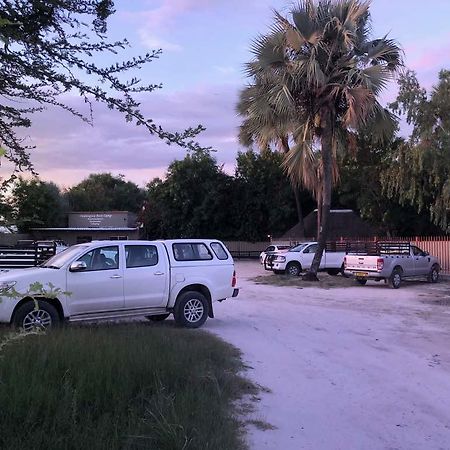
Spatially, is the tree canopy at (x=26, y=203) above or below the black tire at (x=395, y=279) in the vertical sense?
above

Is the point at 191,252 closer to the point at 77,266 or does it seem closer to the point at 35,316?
the point at 77,266

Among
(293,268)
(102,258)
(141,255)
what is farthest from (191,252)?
(293,268)

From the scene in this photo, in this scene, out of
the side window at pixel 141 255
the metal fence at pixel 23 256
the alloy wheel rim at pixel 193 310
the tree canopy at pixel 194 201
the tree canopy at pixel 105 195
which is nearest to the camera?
the side window at pixel 141 255

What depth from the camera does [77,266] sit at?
1135cm

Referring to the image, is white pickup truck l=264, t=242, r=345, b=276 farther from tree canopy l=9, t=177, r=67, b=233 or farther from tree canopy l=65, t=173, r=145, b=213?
tree canopy l=65, t=173, r=145, b=213

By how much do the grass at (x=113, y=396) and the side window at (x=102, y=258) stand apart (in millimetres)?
3388

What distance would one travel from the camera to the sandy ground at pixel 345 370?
20.5 ft

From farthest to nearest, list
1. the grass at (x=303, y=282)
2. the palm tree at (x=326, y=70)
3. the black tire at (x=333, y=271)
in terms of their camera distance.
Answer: the black tire at (x=333, y=271) < the grass at (x=303, y=282) < the palm tree at (x=326, y=70)

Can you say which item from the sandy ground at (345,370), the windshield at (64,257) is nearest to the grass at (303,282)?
the sandy ground at (345,370)

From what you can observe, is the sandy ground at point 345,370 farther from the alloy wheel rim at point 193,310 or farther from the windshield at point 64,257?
the windshield at point 64,257

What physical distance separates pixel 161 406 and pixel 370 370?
457 centimetres

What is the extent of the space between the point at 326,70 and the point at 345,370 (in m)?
16.5

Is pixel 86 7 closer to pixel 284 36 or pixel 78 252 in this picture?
pixel 78 252

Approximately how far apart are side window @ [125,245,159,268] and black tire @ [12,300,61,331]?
186 cm
